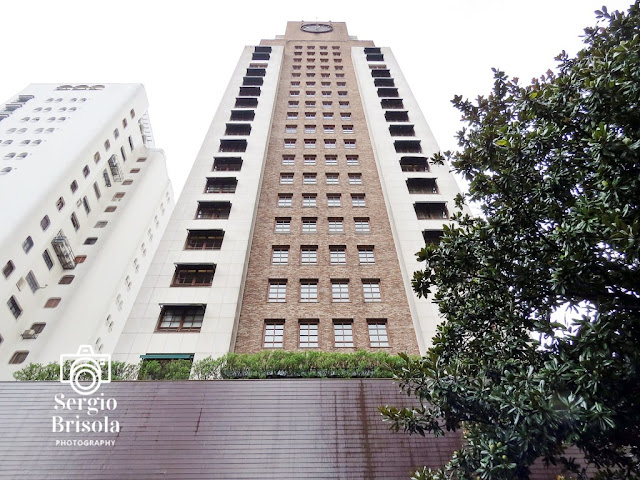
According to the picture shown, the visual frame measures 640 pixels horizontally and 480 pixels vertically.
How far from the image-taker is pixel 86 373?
45.3 ft

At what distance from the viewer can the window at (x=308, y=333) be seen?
728 inches

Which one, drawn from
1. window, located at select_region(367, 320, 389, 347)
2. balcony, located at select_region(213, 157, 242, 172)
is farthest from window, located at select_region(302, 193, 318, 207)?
window, located at select_region(367, 320, 389, 347)

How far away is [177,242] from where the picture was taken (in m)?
22.2

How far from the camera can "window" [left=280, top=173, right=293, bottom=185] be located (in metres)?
27.6

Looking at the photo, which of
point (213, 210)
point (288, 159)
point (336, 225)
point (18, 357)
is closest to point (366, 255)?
point (336, 225)

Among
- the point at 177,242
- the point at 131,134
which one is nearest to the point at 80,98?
the point at 131,134

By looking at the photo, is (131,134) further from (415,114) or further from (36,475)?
(36,475)

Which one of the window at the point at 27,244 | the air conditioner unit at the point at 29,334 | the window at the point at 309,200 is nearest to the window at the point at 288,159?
the window at the point at 309,200

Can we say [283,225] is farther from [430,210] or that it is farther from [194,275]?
[430,210]

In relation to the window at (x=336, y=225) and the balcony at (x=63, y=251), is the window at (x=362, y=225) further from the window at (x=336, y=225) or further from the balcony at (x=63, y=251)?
the balcony at (x=63, y=251)

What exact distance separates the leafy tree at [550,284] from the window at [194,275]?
44.1 ft

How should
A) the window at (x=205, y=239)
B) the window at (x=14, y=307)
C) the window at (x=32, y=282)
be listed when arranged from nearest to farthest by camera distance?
the window at (x=205, y=239), the window at (x=14, y=307), the window at (x=32, y=282)

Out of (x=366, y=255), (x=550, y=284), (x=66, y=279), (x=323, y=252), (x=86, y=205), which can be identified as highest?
(x=86, y=205)

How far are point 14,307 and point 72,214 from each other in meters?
10.1
